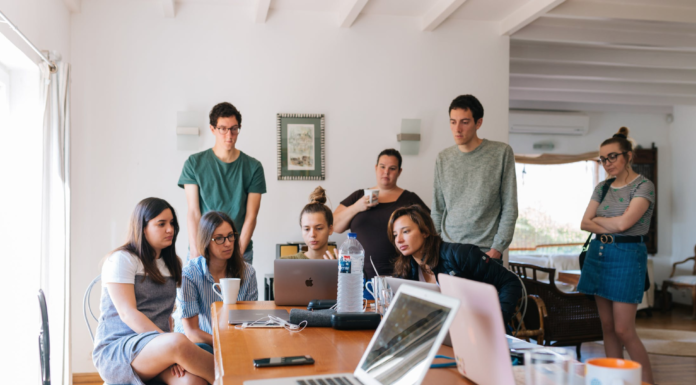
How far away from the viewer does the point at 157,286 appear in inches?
91.8

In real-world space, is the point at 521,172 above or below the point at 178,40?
below

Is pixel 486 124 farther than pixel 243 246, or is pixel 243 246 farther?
pixel 486 124

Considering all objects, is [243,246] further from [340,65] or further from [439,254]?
[340,65]

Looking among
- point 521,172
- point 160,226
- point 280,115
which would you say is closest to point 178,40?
point 280,115

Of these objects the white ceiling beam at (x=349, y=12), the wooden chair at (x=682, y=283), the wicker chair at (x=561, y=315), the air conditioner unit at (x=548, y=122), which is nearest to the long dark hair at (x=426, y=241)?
the white ceiling beam at (x=349, y=12)

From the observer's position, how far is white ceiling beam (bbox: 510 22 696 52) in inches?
175

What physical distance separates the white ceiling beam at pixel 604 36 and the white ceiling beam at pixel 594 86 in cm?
158

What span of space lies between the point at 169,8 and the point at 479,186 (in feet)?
8.26

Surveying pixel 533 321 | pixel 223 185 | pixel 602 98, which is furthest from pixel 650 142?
pixel 223 185

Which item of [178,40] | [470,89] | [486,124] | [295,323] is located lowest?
[295,323]

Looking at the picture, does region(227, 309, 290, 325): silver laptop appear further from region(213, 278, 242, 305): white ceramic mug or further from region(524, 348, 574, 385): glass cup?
region(524, 348, 574, 385): glass cup

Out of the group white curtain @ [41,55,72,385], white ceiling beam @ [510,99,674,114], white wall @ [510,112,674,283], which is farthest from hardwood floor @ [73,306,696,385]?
white ceiling beam @ [510,99,674,114]

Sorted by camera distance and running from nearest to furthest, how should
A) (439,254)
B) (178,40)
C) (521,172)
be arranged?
(439,254)
(178,40)
(521,172)

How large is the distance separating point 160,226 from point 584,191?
7.10 metres
